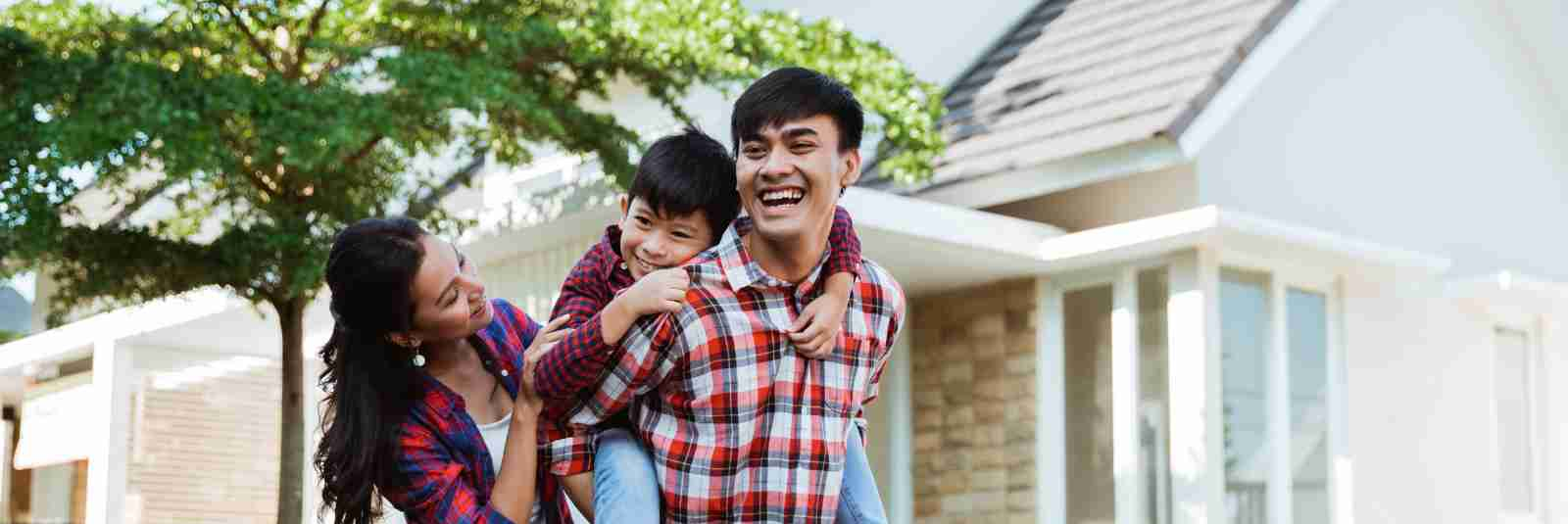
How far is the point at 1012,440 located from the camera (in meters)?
10.6

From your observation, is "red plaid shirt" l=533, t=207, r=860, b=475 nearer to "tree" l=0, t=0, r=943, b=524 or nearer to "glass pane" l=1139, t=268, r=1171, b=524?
"tree" l=0, t=0, r=943, b=524

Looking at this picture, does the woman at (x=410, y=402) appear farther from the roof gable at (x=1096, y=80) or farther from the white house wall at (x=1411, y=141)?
the white house wall at (x=1411, y=141)

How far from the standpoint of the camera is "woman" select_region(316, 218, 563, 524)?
3188mm

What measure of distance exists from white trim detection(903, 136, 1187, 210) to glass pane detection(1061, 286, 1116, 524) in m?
0.70

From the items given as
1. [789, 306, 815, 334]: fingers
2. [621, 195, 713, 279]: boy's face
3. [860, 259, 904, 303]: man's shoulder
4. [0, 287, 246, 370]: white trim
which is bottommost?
[789, 306, 815, 334]: fingers

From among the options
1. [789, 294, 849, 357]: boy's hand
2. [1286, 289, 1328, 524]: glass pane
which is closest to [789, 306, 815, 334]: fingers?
[789, 294, 849, 357]: boy's hand

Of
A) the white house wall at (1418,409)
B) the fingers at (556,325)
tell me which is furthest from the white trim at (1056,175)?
the fingers at (556,325)

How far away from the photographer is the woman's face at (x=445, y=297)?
323cm

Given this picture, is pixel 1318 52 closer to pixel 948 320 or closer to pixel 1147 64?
pixel 1147 64

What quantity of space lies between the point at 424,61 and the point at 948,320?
3943mm

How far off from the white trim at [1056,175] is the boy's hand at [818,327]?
5976 mm

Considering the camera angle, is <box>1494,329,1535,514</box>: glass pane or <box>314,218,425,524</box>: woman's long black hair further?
<box>1494,329,1535,514</box>: glass pane

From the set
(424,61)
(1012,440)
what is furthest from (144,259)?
(1012,440)

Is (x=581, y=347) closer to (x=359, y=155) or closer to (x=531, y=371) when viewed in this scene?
(x=531, y=371)
